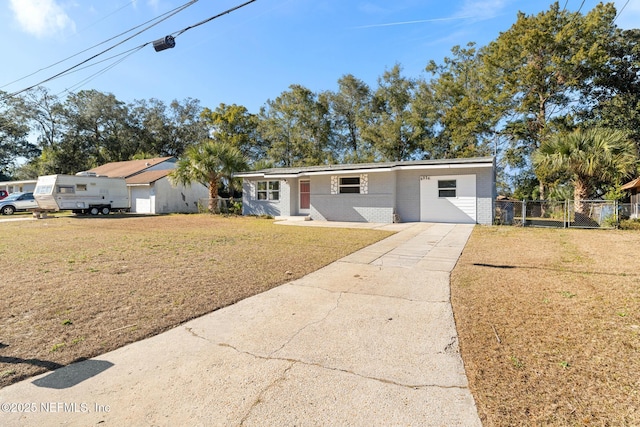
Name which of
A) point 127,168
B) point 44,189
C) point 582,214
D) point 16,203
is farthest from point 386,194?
point 16,203

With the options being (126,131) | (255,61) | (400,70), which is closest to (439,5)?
(255,61)

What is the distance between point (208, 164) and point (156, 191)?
7246 mm

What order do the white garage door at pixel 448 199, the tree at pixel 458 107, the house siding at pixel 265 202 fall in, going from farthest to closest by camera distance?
the tree at pixel 458 107, the house siding at pixel 265 202, the white garage door at pixel 448 199

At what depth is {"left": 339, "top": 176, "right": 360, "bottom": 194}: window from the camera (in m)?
16.6

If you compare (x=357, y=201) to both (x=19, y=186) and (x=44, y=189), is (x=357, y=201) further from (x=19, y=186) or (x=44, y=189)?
(x=19, y=186)

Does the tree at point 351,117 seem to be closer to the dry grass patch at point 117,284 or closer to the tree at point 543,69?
the tree at point 543,69

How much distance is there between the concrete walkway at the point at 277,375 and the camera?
2182mm

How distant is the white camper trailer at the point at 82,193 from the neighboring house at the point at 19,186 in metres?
11.4

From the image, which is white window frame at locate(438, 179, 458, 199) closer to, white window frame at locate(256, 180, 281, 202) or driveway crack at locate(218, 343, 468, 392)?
white window frame at locate(256, 180, 281, 202)

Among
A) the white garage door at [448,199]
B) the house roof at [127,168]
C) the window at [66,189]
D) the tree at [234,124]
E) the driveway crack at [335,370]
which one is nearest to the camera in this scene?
the driveway crack at [335,370]

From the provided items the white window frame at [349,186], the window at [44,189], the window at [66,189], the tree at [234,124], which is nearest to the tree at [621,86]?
the white window frame at [349,186]

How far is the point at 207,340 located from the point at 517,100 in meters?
28.9

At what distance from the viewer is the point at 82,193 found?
69.2 ft

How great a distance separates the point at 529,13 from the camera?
24000 millimetres
